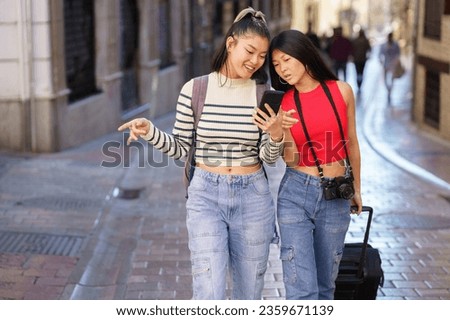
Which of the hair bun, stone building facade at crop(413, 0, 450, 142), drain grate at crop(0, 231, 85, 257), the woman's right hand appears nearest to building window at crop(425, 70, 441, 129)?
stone building facade at crop(413, 0, 450, 142)

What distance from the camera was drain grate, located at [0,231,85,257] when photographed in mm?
7745

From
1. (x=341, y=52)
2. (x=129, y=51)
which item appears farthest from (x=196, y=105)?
(x=341, y=52)

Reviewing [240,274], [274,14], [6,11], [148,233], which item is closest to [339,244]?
[240,274]

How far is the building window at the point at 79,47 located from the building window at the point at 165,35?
514 centimetres

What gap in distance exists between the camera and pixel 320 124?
4.57m

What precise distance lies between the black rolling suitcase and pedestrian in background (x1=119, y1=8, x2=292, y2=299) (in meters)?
0.67

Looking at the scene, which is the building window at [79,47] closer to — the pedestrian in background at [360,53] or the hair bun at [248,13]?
the pedestrian in background at [360,53]

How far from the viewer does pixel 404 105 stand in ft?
69.4

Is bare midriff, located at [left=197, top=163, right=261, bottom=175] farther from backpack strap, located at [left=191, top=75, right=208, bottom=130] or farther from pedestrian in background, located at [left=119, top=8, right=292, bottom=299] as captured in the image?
backpack strap, located at [left=191, top=75, right=208, bottom=130]

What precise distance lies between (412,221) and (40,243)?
350 centimetres

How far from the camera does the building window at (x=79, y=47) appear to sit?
14625 mm

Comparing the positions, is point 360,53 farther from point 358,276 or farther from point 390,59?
point 358,276

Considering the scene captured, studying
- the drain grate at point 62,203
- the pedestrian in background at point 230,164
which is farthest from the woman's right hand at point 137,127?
the drain grate at point 62,203

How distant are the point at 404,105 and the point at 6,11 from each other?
10865 mm
